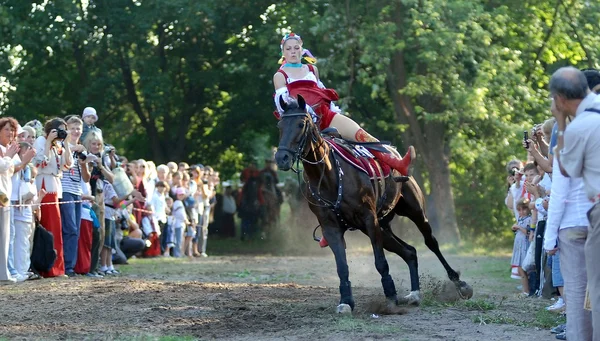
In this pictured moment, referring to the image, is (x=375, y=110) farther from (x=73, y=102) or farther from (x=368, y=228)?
(x=368, y=228)

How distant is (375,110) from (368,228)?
68.5 ft

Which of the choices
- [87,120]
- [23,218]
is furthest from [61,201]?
[87,120]

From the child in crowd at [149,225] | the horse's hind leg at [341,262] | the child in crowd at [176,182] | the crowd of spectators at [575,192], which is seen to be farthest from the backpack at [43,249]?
the child in crowd at [176,182]

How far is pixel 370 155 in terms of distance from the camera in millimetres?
12328

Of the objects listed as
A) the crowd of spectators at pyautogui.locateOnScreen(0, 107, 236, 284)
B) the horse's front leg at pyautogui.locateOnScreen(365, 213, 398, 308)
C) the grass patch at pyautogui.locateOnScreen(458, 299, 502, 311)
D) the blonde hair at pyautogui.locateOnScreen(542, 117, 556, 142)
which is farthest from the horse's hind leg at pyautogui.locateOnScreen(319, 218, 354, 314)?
the crowd of spectators at pyautogui.locateOnScreen(0, 107, 236, 284)

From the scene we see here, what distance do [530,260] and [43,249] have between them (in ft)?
21.4

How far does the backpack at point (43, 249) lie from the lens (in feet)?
51.1

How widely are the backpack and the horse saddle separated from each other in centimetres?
530

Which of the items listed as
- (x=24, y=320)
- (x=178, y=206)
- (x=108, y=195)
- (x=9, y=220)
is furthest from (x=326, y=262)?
(x=24, y=320)

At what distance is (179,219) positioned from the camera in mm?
24266

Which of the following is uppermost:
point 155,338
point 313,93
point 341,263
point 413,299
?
point 313,93

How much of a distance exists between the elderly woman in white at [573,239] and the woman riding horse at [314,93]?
13.5ft

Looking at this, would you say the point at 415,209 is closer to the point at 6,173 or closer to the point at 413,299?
the point at 413,299

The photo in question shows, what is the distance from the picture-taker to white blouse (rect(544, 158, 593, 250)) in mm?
8008
